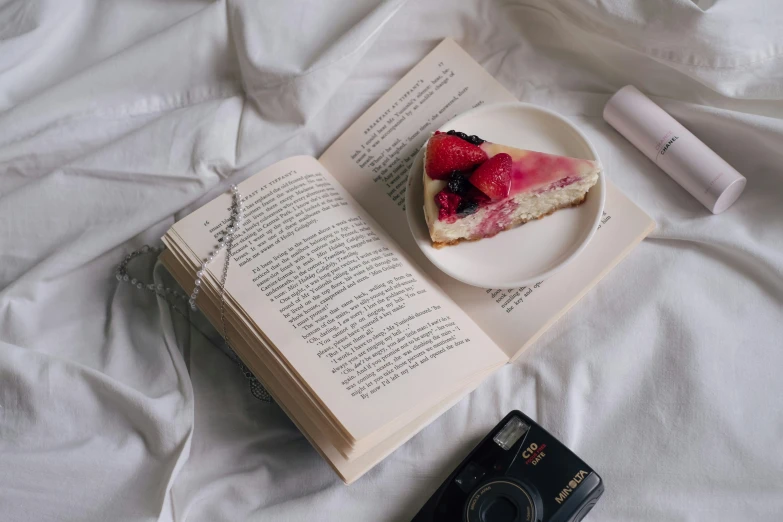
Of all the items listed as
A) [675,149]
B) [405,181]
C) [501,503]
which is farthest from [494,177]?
[501,503]

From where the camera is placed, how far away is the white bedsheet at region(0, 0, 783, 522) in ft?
3.00

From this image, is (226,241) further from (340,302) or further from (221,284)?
(340,302)

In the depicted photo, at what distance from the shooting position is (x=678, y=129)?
101 centimetres

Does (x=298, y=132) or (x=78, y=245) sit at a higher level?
(x=298, y=132)

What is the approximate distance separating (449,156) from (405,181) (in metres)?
0.13

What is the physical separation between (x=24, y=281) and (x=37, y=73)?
0.35m

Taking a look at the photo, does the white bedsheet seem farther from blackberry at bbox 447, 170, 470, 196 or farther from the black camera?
blackberry at bbox 447, 170, 470, 196

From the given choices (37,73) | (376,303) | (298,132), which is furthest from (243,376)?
(37,73)

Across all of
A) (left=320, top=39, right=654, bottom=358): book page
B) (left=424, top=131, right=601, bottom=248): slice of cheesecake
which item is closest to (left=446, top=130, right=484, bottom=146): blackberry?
(left=424, top=131, right=601, bottom=248): slice of cheesecake

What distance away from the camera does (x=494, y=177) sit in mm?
913

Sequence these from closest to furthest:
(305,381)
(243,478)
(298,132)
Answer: (305,381) < (243,478) < (298,132)

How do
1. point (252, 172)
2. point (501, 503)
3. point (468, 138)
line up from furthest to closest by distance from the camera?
point (252, 172) → point (468, 138) → point (501, 503)

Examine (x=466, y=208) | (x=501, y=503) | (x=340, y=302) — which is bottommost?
(x=501, y=503)

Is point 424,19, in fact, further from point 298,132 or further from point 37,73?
point 37,73
